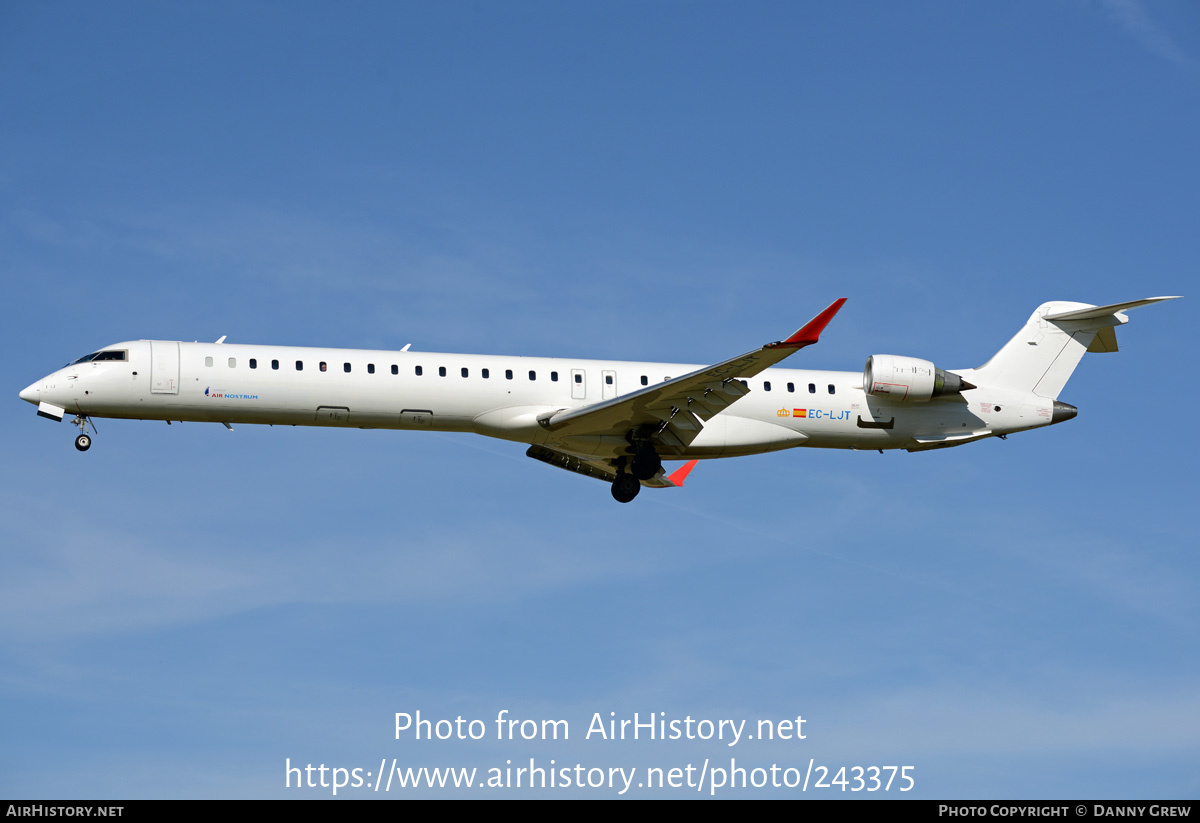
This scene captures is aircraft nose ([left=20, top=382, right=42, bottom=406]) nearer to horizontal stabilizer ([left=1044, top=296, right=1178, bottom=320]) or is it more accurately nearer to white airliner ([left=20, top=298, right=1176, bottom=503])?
white airliner ([left=20, top=298, right=1176, bottom=503])

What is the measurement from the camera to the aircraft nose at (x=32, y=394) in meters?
30.2

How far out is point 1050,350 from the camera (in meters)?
35.6

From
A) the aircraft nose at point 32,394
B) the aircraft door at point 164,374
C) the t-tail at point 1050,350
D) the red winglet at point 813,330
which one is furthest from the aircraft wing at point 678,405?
the aircraft nose at point 32,394

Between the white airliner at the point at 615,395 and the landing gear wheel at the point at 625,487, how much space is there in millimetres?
38

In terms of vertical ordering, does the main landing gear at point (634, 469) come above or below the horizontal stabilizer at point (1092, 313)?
below

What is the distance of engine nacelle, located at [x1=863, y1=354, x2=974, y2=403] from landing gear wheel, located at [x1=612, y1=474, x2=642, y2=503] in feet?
19.5

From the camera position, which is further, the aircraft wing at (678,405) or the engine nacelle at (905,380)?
the engine nacelle at (905,380)

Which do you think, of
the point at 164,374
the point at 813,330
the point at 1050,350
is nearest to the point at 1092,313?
the point at 1050,350

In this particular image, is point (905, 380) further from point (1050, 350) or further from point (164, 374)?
point (164, 374)

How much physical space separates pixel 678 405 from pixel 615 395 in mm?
1975

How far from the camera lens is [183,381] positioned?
30.5 metres

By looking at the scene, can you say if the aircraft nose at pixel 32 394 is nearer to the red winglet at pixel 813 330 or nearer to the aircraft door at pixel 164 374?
the aircraft door at pixel 164 374

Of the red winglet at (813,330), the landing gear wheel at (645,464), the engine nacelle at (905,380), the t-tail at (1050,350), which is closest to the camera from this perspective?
the red winglet at (813,330)
